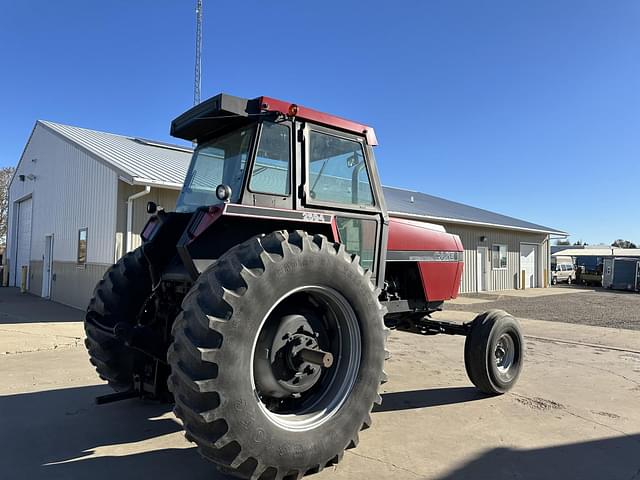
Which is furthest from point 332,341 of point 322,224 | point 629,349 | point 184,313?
point 629,349

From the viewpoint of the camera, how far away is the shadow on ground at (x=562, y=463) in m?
3.32

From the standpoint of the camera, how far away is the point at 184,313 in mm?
2701

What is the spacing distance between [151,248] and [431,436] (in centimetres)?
301

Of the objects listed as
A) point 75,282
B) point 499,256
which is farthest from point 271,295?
point 499,256

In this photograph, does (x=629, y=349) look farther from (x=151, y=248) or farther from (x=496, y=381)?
(x=151, y=248)

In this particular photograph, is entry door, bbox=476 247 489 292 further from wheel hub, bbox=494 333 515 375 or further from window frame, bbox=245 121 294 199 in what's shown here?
window frame, bbox=245 121 294 199

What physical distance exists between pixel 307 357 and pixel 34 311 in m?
12.5

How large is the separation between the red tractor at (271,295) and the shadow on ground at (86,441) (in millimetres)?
379

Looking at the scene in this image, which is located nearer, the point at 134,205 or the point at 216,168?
the point at 216,168

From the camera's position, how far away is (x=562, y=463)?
3539mm

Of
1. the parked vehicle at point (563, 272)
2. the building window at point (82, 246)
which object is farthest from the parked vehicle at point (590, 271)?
the building window at point (82, 246)

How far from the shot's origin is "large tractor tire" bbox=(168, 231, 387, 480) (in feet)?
8.42

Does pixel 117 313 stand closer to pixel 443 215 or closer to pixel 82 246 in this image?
pixel 82 246

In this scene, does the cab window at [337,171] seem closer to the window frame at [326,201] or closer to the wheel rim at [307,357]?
the window frame at [326,201]
